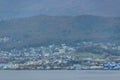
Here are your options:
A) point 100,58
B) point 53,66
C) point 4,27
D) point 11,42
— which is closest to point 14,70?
point 53,66

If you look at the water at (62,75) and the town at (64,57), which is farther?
the town at (64,57)

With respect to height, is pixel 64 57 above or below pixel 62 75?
below

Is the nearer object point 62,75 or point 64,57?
point 62,75

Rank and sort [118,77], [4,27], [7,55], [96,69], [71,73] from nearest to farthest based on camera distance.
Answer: [118,77] < [71,73] < [96,69] < [7,55] < [4,27]

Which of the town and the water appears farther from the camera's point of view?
the town

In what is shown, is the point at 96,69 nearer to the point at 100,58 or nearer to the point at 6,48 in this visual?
the point at 100,58
